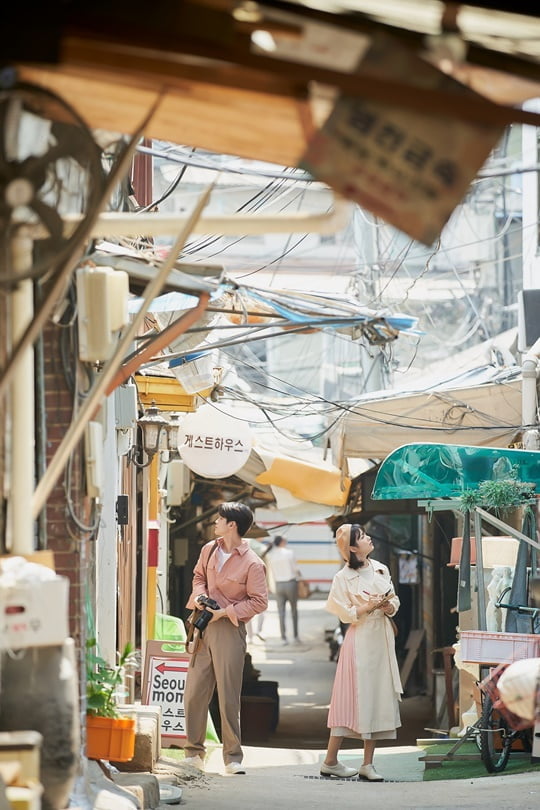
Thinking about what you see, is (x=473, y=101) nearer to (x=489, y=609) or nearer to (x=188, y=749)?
(x=188, y=749)

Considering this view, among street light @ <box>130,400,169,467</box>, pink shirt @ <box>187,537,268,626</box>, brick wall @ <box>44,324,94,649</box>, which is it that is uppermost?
street light @ <box>130,400,169,467</box>

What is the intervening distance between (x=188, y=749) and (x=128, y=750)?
3018 mm

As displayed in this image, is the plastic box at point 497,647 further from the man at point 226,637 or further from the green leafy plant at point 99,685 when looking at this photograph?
the green leafy plant at point 99,685

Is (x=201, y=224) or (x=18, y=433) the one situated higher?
(x=201, y=224)

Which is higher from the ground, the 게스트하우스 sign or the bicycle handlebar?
the 게스트하우스 sign

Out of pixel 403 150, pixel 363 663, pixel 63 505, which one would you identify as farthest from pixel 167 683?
pixel 403 150

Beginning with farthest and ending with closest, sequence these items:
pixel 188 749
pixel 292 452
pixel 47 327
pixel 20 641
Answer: pixel 292 452, pixel 188 749, pixel 47 327, pixel 20 641

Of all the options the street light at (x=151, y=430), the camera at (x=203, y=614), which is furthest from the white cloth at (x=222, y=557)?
the street light at (x=151, y=430)

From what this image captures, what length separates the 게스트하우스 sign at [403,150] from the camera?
442 centimetres

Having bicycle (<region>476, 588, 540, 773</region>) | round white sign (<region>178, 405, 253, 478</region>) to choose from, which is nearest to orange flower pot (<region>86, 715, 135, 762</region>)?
bicycle (<region>476, 588, 540, 773</region>)

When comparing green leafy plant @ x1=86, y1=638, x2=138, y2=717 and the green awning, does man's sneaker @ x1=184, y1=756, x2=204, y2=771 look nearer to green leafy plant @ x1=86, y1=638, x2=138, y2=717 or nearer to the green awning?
green leafy plant @ x1=86, y1=638, x2=138, y2=717

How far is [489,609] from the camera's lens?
1323cm

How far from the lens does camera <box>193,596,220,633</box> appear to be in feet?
34.6

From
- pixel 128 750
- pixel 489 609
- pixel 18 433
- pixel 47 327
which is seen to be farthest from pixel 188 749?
pixel 18 433
